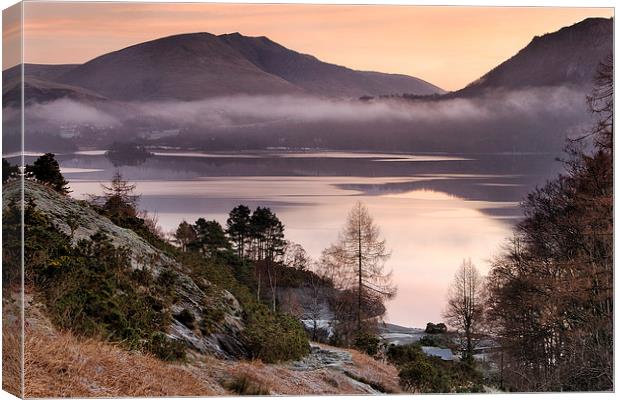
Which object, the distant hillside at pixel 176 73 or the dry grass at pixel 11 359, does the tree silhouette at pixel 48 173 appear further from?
the dry grass at pixel 11 359

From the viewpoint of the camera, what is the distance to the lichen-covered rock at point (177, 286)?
14809 millimetres

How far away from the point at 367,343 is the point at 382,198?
1821 millimetres

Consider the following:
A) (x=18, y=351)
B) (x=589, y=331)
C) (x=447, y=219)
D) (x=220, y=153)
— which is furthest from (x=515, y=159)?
(x=18, y=351)

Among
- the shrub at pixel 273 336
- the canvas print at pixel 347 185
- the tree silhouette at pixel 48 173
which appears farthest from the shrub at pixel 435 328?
the tree silhouette at pixel 48 173

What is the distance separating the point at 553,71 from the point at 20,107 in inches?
254

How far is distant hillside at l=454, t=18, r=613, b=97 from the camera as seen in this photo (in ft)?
50.8

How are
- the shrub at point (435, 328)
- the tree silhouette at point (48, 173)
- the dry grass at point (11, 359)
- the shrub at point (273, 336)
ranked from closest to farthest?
the dry grass at point (11, 359), the tree silhouette at point (48, 173), the shrub at point (273, 336), the shrub at point (435, 328)

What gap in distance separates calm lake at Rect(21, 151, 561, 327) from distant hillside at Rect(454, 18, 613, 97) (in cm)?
97

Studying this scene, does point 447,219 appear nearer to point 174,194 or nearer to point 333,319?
point 333,319

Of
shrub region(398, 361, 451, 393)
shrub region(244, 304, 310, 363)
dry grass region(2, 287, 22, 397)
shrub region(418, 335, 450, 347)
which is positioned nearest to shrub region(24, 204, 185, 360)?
dry grass region(2, 287, 22, 397)

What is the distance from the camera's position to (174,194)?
15453 millimetres

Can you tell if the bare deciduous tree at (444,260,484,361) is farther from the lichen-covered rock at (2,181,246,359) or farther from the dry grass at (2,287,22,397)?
the dry grass at (2,287,22,397)

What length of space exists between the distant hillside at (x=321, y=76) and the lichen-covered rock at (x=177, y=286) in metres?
2.63

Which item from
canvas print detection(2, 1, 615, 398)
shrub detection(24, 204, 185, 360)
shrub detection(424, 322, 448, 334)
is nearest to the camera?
shrub detection(24, 204, 185, 360)
